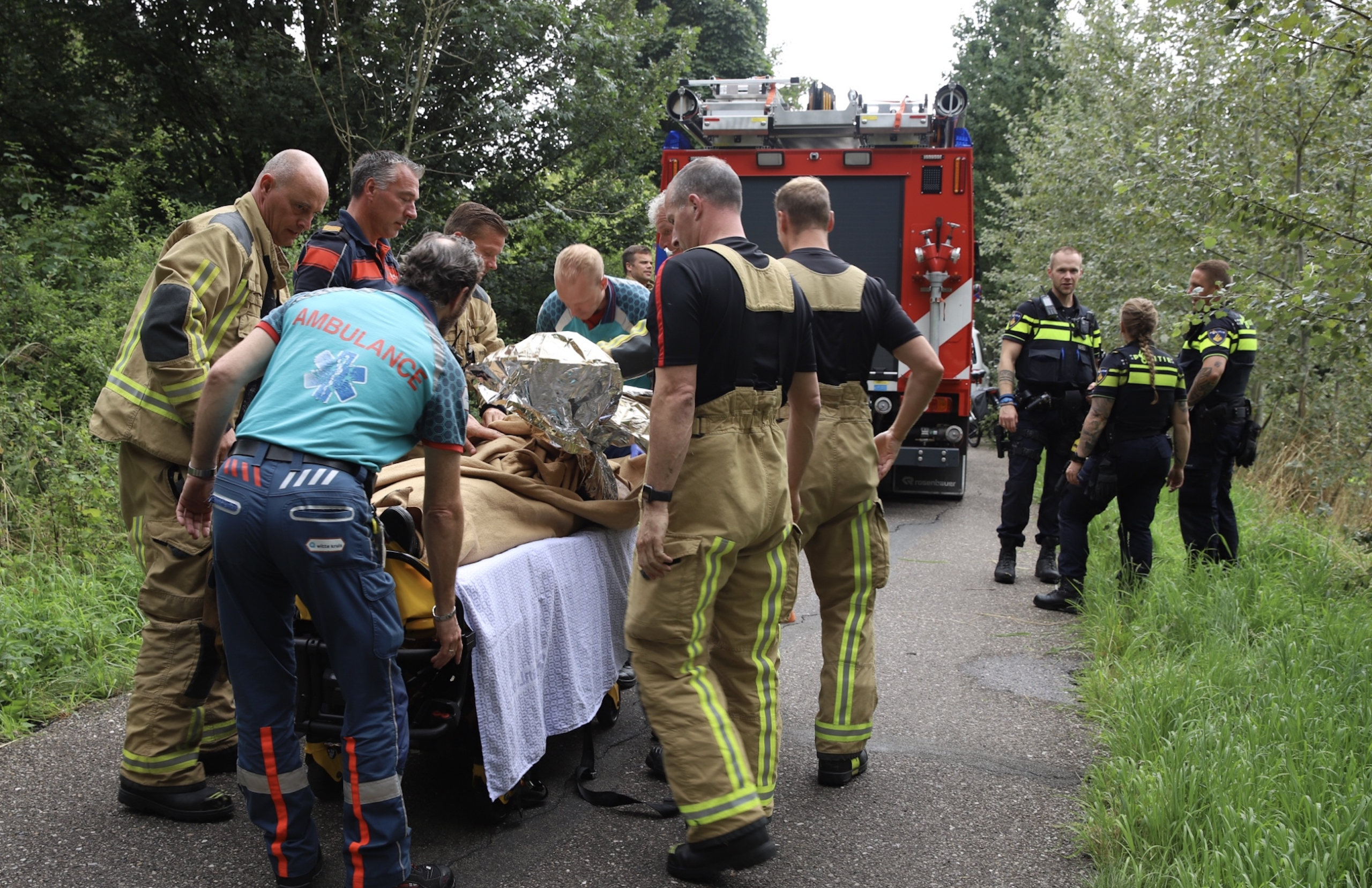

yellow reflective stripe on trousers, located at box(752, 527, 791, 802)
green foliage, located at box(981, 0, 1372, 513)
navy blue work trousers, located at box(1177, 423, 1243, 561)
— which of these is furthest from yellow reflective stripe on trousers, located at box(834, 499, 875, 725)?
navy blue work trousers, located at box(1177, 423, 1243, 561)

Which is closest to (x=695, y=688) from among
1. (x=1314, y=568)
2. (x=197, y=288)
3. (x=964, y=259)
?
(x=197, y=288)

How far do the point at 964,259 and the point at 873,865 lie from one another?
21.0 feet

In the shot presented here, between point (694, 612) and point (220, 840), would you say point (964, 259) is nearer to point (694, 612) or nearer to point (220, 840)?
point (694, 612)

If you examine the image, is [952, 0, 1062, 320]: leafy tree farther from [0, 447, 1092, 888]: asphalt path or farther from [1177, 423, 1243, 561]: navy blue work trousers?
[0, 447, 1092, 888]: asphalt path

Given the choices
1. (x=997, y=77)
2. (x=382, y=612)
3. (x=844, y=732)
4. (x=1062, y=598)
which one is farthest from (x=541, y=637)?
(x=997, y=77)

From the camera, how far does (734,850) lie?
9.35ft

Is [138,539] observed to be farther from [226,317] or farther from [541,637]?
[541,637]

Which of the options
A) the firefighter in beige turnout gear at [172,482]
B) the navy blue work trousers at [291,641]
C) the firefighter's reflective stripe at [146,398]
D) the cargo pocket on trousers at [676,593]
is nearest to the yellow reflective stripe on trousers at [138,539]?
the firefighter in beige turnout gear at [172,482]

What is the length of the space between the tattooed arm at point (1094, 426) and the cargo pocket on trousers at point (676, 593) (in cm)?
368

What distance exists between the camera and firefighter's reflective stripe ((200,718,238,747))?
11.8 feet

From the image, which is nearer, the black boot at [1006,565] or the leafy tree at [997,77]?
the black boot at [1006,565]

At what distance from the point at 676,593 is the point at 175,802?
1.81 meters

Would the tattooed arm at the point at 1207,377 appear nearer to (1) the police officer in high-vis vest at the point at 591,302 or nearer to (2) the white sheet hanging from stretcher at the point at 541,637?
(1) the police officer in high-vis vest at the point at 591,302

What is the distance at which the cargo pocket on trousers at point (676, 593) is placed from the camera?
2.93 meters
